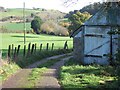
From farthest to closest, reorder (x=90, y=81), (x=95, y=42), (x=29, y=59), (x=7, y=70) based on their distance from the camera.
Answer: (x=29, y=59)
(x=95, y=42)
(x=7, y=70)
(x=90, y=81)

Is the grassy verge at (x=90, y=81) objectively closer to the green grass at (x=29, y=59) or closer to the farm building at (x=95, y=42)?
the green grass at (x=29, y=59)

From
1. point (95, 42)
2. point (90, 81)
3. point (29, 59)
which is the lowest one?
point (29, 59)

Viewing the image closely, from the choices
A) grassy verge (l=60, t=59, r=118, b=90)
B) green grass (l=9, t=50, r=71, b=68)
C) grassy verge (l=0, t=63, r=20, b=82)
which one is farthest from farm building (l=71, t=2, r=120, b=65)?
grassy verge (l=60, t=59, r=118, b=90)

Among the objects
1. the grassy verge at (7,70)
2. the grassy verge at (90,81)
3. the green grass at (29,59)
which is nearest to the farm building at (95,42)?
the green grass at (29,59)

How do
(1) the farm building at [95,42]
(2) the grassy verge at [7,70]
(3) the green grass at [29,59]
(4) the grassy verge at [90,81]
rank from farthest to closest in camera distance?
(1) the farm building at [95,42] < (3) the green grass at [29,59] < (2) the grassy verge at [7,70] < (4) the grassy verge at [90,81]

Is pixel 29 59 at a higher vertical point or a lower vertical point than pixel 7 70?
lower

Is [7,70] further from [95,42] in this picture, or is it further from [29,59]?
[95,42]

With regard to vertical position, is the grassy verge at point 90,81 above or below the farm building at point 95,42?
below

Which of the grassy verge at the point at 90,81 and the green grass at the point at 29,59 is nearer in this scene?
the grassy verge at the point at 90,81

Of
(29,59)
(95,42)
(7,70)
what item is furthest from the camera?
(29,59)

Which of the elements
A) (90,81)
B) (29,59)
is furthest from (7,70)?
(29,59)

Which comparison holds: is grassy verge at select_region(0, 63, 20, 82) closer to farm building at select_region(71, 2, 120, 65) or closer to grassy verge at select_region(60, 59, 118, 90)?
grassy verge at select_region(60, 59, 118, 90)

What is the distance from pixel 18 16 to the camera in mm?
61906

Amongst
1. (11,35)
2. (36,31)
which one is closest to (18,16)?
(11,35)
